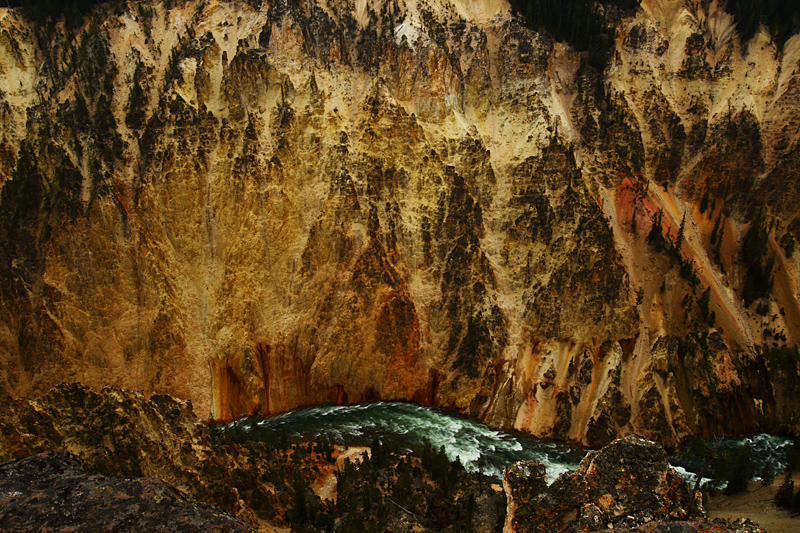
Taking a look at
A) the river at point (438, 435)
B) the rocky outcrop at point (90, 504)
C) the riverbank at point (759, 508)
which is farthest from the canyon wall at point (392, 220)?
the rocky outcrop at point (90, 504)

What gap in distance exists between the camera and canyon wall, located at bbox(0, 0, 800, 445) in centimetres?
2909

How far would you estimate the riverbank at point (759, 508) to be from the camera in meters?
20.5

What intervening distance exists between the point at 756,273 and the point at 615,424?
14.3m

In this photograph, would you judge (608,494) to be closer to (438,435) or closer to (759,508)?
(759,508)

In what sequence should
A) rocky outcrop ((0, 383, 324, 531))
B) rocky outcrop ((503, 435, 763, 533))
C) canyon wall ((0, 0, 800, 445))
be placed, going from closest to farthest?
rocky outcrop ((503, 435, 763, 533)) < rocky outcrop ((0, 383, 324, 531)) < canyon wall ((0, 0, 800, 445))

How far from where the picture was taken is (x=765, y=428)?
28.9m

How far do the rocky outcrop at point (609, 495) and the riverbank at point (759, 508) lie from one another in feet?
48.9

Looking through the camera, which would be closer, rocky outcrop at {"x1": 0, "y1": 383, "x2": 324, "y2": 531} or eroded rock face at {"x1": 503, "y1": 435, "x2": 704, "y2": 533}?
eroded rock face at {"x1": 503, "y1": 435, "x2": 704, "y2": 533}

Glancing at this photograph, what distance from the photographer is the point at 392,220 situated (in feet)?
109

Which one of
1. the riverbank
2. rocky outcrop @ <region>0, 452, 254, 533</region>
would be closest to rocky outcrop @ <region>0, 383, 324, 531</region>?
rocky outcrop @ <region>0, 452, 254, 533</region>

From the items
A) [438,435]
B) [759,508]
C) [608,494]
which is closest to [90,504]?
[608,494]

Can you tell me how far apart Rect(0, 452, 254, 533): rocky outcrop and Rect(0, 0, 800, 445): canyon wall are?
21950mm

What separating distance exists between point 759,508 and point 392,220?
2363 cm

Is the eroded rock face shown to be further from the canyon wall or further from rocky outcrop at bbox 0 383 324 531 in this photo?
the canyon wall
